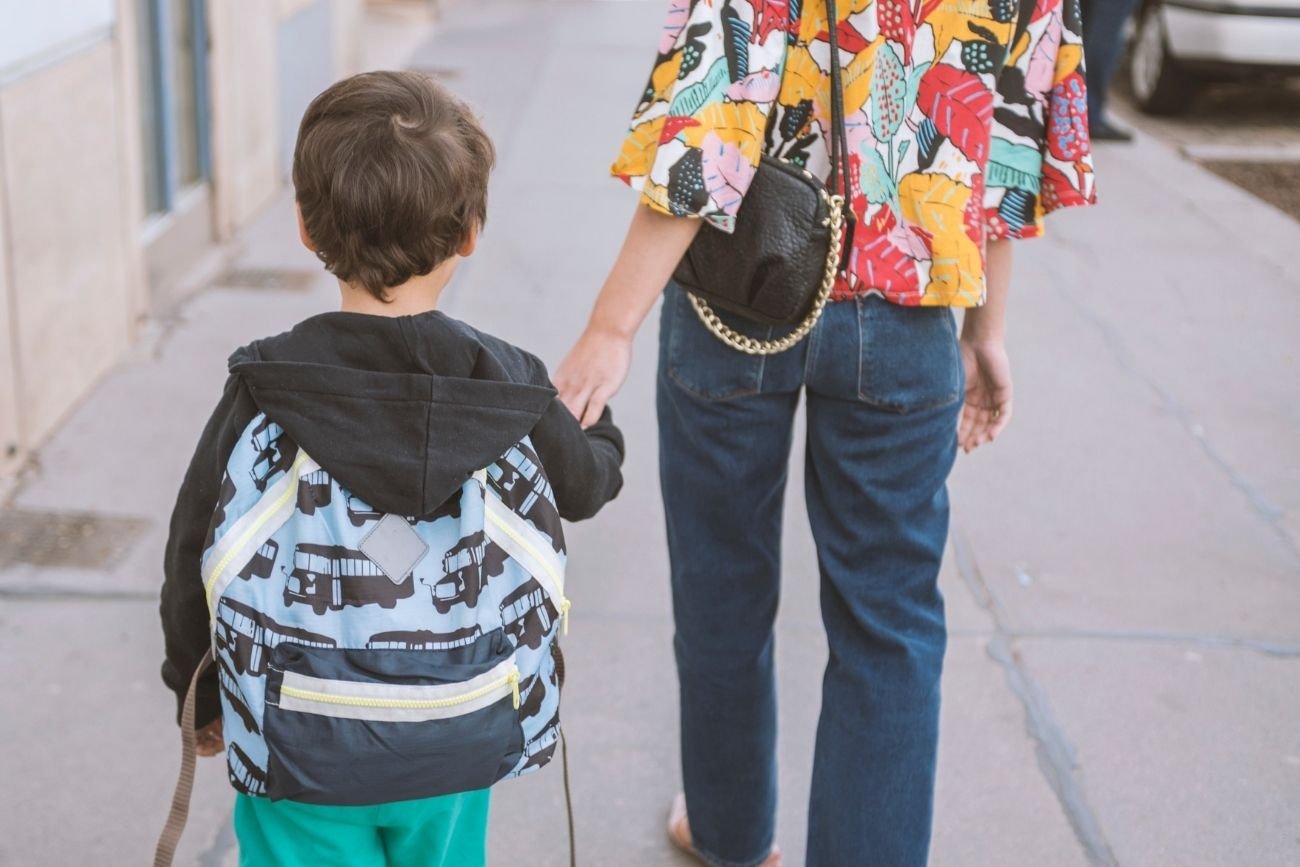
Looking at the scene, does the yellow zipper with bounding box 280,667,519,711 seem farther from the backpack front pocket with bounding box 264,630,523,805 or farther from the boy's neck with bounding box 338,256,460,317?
the boy's neck with bounding box 338,256,460,317

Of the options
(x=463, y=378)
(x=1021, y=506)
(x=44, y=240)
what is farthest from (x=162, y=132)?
(x=463, y=378)

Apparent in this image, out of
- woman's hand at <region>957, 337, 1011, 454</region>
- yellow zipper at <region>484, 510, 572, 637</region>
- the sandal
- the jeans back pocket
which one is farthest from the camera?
the sandal

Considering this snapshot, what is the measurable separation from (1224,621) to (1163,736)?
63 cm

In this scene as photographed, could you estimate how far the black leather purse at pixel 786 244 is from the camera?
1.90m

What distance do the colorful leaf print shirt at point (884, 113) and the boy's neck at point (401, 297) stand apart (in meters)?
0.35

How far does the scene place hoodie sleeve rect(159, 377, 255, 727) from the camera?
65.3 inches

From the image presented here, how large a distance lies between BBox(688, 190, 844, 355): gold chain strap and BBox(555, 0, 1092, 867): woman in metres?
0.02

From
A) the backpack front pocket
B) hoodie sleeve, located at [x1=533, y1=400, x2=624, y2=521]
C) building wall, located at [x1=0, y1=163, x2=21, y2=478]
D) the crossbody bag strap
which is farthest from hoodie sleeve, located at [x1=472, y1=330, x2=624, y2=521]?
building wall, located at [x1=0, y1=163, x2=21, y2=478]

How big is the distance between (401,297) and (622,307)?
39 cm

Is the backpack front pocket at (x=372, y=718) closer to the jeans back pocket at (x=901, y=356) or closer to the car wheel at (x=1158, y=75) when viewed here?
the jeans back pocket at (x=901, y=356)

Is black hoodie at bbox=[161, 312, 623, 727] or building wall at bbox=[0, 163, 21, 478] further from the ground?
black hoodie at bbox=[161, 312, 623, 727]

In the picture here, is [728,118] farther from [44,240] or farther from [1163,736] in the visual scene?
[44,240]

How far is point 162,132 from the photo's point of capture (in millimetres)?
5871

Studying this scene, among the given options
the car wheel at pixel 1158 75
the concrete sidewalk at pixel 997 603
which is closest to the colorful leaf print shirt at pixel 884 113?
the concrete sidewalk at pixel 997 603
